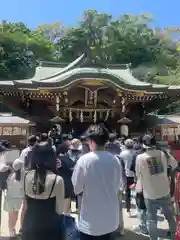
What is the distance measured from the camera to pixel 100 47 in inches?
1609

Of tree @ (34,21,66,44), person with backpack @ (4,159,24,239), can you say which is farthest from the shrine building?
tree @ (34,21,66,44)

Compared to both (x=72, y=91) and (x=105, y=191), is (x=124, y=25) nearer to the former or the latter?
(x=72, y=91)

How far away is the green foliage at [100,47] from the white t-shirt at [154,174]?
82.3ft

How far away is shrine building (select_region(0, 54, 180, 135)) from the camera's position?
11625 millimetres

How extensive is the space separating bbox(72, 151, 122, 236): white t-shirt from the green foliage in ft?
86.8

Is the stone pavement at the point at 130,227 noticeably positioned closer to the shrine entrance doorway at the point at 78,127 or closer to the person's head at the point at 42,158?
the person's head at the point at 42,158

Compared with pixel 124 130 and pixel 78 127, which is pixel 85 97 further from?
pixel 124 130

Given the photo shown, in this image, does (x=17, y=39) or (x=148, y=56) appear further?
(x=148, y=56)

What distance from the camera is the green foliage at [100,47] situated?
3400cm

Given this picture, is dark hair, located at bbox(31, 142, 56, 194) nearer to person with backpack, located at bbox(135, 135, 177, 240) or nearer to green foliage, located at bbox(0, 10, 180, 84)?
person with backpack, located at bbox(135, 135, 177, 240)

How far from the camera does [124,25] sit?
47.5 meters

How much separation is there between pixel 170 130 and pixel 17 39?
24.4 meters

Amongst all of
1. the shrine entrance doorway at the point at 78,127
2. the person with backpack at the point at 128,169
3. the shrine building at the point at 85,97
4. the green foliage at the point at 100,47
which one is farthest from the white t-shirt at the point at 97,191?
the green foliage at the point at 100,47

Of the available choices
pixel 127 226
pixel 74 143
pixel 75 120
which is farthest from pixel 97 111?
pixel 127 226
